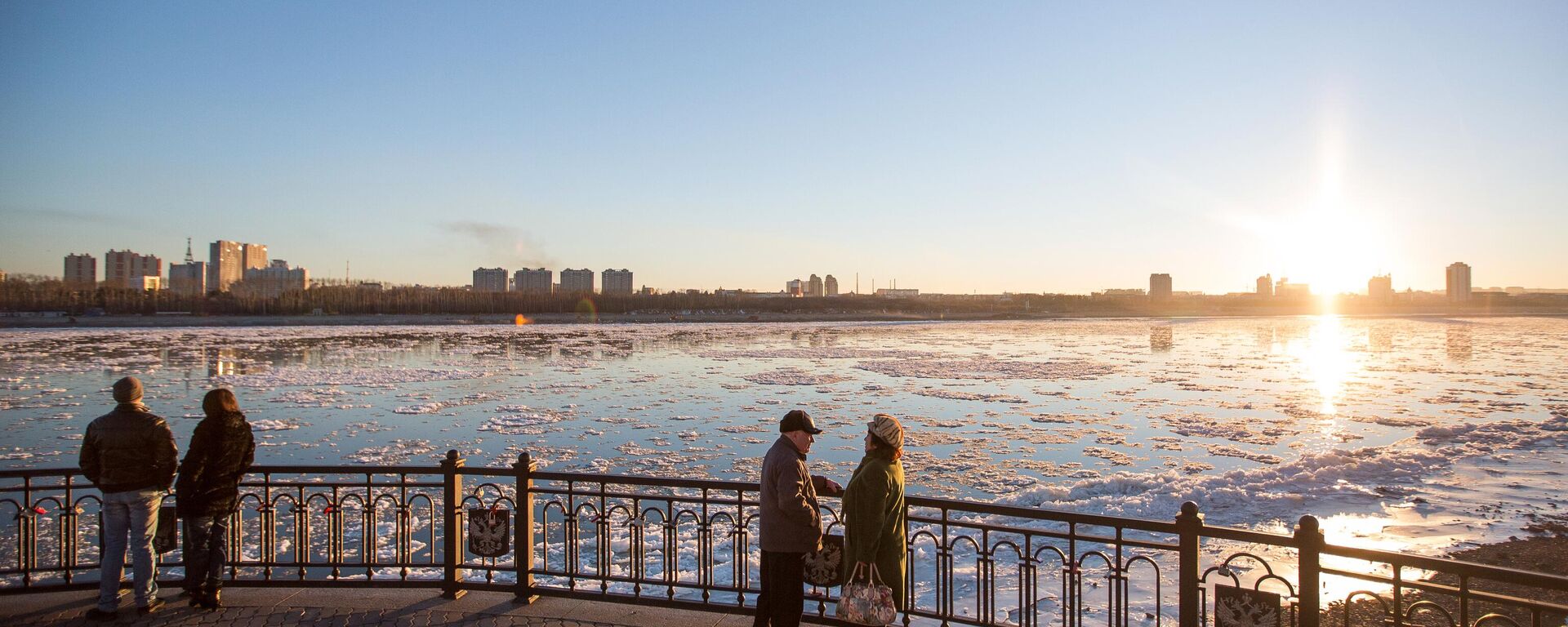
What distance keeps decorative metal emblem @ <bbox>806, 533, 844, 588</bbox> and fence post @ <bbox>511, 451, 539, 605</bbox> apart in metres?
2.14

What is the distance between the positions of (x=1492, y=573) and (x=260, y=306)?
105 meters

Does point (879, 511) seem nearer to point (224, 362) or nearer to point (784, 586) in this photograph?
point (784, 586)

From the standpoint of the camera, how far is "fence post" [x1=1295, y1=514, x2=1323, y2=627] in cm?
456

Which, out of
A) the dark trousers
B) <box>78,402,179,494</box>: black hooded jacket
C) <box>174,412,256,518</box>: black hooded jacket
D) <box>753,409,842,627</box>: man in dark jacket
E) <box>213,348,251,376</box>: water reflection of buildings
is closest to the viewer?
<box>753,409,842,627</box>: man in dark jacket

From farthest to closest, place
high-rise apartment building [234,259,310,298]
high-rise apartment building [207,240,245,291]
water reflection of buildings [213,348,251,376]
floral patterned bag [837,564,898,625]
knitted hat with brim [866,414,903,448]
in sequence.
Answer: high-rise apartment building [207,240,245,291] < high-rise apartment building [234,259,310,298] < water reflection of buildings [213,348,251,376] < knitted hat with brim [866,414,903,448] < floral patterned bag [837,564,898,625]

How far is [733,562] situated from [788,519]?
249 cm

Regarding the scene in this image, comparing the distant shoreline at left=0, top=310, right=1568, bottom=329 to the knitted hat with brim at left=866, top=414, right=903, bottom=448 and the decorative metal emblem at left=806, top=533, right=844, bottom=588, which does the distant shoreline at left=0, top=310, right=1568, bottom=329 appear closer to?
the decorative metal emblem at left=806, top=533, right=844, bottom=588

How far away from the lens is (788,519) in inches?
195

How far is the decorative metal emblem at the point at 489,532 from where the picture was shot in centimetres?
640

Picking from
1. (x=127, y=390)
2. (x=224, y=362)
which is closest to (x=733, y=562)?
(x=127, y=390)

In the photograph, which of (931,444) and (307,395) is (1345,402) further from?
(307,395)

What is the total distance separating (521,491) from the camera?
6.24 metres

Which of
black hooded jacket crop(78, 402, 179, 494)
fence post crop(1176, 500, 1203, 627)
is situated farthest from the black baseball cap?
black hooded jacket crop(78, 402, 179, 494)

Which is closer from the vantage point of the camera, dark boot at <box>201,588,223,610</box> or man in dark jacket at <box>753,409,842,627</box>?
man in dark jacket at <box>753,409,842,627</box>
